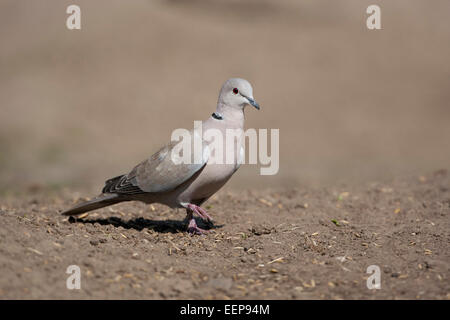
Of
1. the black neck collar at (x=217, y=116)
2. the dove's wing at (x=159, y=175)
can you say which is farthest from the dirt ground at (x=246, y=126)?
the black neck collar at (x=217, y=116)

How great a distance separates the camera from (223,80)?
60.9 feet

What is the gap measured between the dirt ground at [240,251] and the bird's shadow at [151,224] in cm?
1

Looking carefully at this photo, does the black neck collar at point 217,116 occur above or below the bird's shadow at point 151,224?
above

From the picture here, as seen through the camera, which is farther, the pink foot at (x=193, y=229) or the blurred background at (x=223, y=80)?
the blurred background at (x=223, y=80)

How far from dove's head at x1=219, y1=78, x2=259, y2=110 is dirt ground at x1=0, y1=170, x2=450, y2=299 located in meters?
1.50

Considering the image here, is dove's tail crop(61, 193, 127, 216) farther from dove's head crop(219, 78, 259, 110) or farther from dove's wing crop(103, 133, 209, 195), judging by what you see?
→ dove's head crop(219, 78, 259, 110)

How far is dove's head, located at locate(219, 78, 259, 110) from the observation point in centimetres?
626

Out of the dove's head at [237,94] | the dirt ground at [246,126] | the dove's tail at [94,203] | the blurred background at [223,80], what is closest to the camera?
the dirt ground at [246,126]

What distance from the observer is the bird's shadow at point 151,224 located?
661cm


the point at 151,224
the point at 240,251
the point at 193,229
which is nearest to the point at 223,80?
the point at 151,224

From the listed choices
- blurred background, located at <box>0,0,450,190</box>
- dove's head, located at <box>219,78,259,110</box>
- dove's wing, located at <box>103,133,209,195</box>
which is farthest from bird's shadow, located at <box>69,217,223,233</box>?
blurred background, located at <box>0,0,450,190</box>

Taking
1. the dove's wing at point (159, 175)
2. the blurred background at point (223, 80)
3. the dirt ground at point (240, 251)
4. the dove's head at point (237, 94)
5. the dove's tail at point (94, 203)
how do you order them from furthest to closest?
the blurred background at point (223, 80) → the dove's tail at point (94, 203) → the dove's head at point (237, 94) → the dove's wing at point (159, 175) → the dirt ground at point (240, 251)

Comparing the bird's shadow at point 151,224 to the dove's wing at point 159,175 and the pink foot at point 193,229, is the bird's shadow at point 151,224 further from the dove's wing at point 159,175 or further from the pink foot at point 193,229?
the dove's wing at point 159,175

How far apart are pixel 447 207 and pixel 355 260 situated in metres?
2.70
